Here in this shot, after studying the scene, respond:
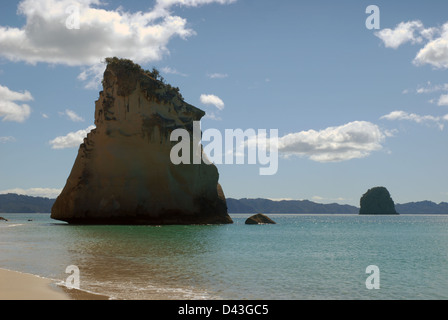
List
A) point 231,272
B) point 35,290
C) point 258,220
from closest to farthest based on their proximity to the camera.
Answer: point 35,290, point 231,272, point 258,220

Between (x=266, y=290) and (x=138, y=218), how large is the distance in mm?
44249

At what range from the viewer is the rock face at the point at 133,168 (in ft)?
180

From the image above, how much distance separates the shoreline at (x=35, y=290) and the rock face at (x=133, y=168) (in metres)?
41.9

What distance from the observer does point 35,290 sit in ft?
37.3

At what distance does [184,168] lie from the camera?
192 ft

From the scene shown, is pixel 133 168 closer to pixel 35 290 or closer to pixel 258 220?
pixel 258 220

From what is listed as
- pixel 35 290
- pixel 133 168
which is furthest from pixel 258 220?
pixel 35 290

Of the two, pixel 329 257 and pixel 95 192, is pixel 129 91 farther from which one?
pixel 329 257

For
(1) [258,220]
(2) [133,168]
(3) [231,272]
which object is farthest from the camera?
(1) [258,220]

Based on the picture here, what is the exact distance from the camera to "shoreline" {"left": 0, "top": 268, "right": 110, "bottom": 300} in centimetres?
1053

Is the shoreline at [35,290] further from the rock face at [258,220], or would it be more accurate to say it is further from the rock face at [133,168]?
the rock face at [258,220]

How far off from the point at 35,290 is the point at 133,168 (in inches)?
1789

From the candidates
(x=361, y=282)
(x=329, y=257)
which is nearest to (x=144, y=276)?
(x=361, y=282)

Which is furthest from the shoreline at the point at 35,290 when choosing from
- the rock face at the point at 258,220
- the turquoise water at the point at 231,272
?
the rock face at the point at 258,220
